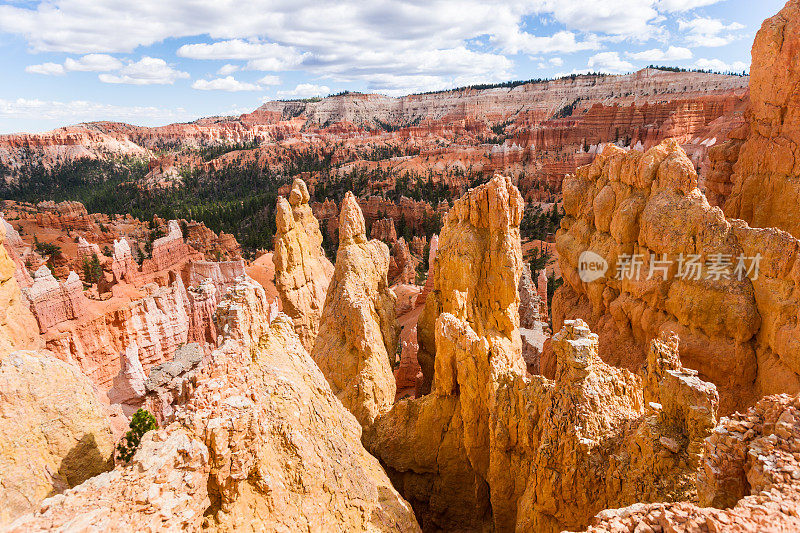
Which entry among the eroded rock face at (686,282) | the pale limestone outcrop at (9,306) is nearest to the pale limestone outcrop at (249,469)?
the eroded rock face at (686,282)

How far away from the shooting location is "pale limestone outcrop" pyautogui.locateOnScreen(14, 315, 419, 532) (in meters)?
3.15

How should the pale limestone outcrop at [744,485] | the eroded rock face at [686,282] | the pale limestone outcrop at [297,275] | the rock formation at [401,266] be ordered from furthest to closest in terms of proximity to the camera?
the rock formation at [401,266] < the pale limestone outcrop at [297,275] < the eroded rock face at [686,282] < the pale limestone outcrop at [744,485]

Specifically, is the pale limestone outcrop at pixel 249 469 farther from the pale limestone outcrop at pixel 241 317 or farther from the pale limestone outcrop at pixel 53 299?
the pale limestone outcrop at pixel 53 299

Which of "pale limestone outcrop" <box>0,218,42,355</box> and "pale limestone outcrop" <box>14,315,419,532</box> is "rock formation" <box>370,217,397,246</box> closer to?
"pale limestone outcrop" <box>0,218,42,355</box>

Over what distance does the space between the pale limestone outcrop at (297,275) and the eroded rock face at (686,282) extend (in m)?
8.64

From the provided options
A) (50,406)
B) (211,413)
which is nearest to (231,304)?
(211,413)

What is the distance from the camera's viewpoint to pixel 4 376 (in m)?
4.71

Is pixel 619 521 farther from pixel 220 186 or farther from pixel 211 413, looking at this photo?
pixel 220 186

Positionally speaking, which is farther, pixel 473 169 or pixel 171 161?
pixel 171 161

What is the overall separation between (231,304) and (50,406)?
236 cm

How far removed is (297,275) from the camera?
15547mm

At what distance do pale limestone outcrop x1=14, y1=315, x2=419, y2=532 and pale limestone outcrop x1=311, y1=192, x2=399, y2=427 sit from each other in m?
2.85

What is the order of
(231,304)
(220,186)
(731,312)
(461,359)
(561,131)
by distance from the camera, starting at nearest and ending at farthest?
(231,304) → (461,359) → (731,312) → (561,131) → (220,186)

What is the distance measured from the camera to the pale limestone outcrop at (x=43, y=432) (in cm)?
437
